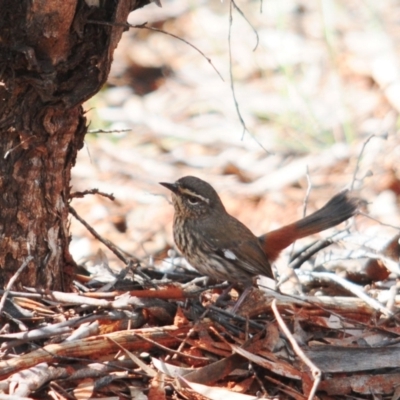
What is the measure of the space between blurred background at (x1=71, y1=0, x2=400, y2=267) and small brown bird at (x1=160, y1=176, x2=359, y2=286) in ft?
8.18

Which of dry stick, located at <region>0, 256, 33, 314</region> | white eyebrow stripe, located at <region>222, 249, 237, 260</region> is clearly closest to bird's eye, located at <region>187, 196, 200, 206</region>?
white eyebrow stripe, located at <region>222, 249, 237, 260</region>

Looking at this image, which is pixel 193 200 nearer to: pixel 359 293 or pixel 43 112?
pixel 359 293

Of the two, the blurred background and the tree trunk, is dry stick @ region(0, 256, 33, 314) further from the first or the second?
the blurred background

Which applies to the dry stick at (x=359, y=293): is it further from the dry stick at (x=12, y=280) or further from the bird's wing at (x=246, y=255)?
the dry stick at (x=12, y=280)

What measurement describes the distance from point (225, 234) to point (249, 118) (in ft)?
17.6

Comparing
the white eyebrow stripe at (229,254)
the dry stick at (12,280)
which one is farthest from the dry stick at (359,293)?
the dry stick at (12,280)

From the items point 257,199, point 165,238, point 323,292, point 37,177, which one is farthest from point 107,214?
point 37,177

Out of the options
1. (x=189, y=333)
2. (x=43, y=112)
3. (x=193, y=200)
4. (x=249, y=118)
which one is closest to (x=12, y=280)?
(x=43, y=112)

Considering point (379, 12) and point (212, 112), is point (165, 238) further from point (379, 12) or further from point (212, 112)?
point (379, 12)

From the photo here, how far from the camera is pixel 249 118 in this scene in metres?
12.2

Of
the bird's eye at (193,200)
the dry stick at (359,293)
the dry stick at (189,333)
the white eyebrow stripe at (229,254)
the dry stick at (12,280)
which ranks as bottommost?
the dry stick at (189,333)

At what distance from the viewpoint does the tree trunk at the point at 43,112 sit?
4.79m

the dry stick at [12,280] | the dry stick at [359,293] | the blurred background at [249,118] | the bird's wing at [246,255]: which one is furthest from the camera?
the blurred background at [249,118]

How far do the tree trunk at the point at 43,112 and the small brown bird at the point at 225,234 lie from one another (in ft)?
4.53
